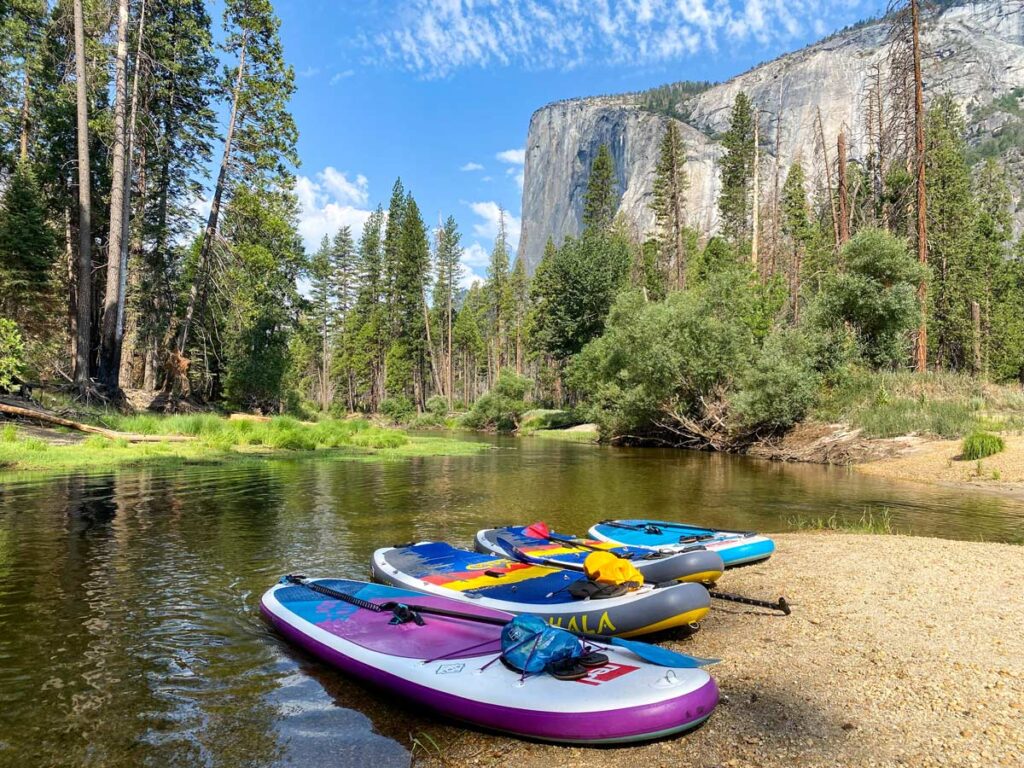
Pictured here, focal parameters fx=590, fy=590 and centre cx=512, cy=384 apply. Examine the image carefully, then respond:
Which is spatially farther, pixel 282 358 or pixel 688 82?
pixel 688 82

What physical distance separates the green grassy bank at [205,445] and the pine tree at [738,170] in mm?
31844

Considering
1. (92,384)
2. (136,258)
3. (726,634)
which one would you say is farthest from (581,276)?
(726,634)

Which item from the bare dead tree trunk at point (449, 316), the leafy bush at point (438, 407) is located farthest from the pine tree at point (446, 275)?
the leafy bush at point (438, 407)

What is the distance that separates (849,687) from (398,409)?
150 ft

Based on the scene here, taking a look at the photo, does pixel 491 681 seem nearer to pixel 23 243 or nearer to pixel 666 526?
pixel 666 526

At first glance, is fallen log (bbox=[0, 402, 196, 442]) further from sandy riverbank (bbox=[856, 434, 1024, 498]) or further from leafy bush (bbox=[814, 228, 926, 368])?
leafy bush (bbox=[814, 228, 926, 368])

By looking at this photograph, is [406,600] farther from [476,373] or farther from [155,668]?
[476,373]

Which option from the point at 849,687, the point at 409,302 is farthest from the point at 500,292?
the point at 849,687

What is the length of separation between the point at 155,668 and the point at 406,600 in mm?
1946

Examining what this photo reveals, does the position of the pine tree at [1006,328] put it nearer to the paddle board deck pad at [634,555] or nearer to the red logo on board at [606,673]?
the paddle board deck pad at [634,555]

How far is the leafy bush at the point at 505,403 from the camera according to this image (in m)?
42.5

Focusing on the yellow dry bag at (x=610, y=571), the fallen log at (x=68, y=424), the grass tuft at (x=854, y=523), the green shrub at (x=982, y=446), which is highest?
the fallen log at (x=68, y=424)

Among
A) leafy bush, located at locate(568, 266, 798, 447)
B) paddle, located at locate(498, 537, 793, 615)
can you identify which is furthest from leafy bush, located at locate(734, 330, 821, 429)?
paddle, located at locate(498, 537, 793, 615)

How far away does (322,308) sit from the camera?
61.6 meters
